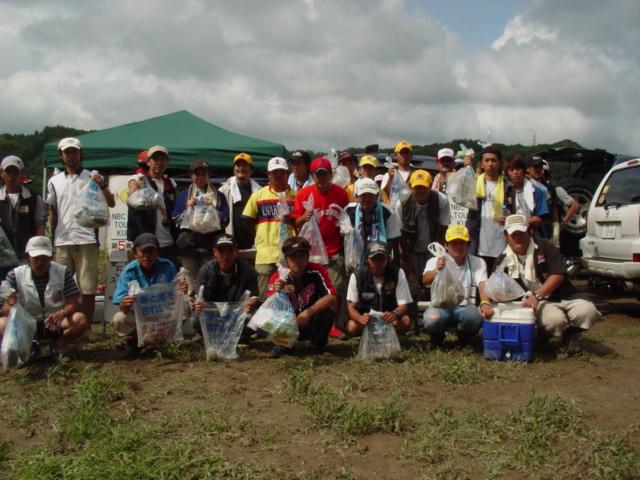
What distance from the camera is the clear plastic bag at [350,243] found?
5828 mm

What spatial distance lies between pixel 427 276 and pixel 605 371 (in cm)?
168

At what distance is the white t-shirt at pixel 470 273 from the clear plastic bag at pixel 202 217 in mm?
2127

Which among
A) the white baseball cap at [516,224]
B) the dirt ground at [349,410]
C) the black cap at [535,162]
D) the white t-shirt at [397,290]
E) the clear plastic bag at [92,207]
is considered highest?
the black cap at [535,162]

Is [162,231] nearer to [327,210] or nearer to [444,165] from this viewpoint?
[327,210]

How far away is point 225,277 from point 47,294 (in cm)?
153

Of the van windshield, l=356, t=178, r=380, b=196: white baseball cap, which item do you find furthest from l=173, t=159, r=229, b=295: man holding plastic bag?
the van windshield

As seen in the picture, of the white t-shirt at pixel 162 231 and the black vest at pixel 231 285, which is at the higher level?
the white t-shirt at pixel 162 231

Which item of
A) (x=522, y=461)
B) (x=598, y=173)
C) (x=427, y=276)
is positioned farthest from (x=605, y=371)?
(x=598, y=173)

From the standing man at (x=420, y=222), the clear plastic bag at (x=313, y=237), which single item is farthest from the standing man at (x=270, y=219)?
the standing man at (x=420, y=222)

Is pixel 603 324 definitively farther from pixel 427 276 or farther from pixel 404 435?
pixel 404 435

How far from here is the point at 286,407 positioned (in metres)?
4.31

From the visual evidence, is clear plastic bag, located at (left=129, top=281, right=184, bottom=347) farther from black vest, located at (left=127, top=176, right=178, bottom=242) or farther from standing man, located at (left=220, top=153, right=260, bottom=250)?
standing man, located at (left=220, top=153, right=260, bottom=250)

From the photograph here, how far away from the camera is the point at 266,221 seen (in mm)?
6164

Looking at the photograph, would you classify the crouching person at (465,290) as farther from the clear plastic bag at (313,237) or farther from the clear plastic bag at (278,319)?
the clear plastic bag at (278,319)
